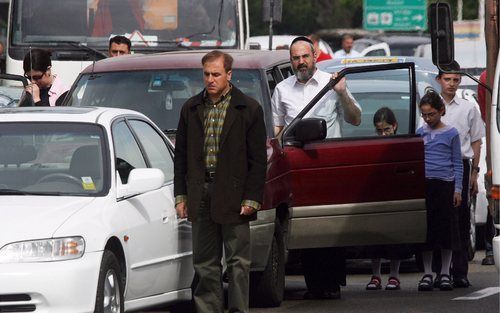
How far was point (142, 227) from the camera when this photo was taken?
9883 mm

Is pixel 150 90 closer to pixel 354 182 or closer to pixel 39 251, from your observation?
pixel 354 182

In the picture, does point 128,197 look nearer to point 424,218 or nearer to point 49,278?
point 49,278

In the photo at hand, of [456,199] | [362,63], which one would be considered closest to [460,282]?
[456,199]

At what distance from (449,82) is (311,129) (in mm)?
2666

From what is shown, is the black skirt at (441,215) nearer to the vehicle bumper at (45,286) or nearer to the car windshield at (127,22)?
the vehicle bumper at (45,286)

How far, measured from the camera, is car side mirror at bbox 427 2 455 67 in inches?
445

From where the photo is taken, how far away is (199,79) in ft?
43.9

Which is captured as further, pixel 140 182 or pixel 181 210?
pixel 181 210

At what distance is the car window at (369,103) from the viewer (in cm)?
1270

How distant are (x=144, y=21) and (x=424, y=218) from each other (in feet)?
27.8

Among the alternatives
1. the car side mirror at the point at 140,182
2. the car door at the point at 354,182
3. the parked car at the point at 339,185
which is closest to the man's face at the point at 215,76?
the car side mirror at the point at 140,182

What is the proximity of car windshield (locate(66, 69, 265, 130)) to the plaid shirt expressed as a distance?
8.64 feet

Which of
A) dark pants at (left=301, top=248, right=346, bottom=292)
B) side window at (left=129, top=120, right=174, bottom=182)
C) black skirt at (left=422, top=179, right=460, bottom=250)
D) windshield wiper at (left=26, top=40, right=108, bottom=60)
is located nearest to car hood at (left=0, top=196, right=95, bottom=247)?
side window at (left=129, top=120, right=174, bottom=182)

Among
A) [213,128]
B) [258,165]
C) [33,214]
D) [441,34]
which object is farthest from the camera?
[441,34]
